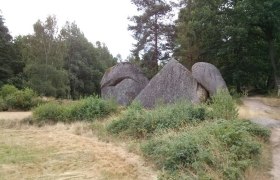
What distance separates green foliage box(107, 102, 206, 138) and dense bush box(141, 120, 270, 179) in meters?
1.66

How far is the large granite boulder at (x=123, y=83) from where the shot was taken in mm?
18438

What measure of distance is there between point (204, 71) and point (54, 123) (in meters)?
7.30

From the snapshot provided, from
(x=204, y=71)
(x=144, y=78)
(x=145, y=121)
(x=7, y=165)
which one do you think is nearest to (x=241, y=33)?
(x=204, y=71)

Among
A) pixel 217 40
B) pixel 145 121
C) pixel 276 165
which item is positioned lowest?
pixel 276 165

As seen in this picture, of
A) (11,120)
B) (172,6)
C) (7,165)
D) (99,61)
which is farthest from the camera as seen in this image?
(99,61)

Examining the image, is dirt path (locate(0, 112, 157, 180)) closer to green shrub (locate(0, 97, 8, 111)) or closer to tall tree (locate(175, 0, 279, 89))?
green shrub (locate(0, 97, 8, 111))

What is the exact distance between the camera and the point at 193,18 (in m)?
21.5

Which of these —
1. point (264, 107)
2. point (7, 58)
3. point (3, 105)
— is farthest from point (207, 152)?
point (7, 58)

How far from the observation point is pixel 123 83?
1877 cm

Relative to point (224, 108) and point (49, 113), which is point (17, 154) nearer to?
point (49, 113)

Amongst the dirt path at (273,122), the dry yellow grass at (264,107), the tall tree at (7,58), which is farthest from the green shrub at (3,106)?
the tall tree at (7,58)

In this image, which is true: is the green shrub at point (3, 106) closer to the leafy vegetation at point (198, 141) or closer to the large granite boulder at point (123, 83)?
the large granite boulder at point (123, 83)

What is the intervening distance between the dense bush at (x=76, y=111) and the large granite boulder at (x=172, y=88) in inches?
74.8

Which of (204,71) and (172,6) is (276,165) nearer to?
(204,71)
